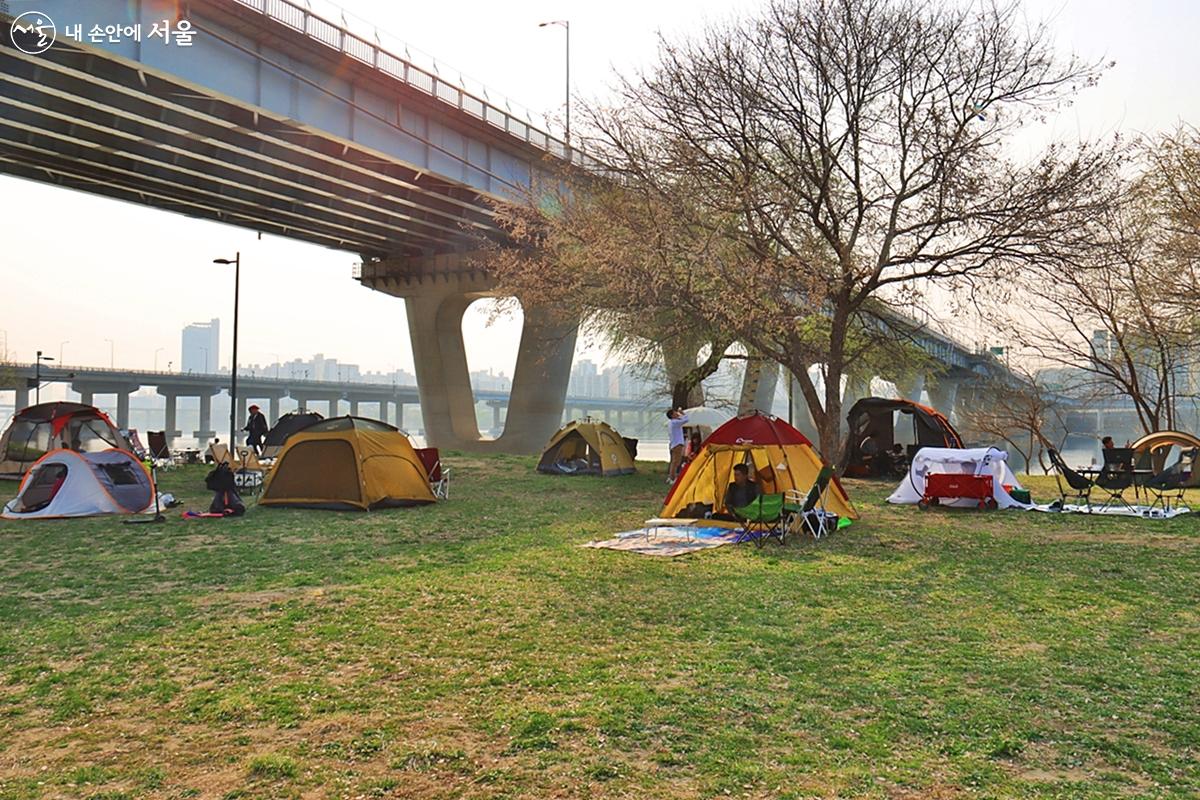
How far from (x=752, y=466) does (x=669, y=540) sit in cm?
271

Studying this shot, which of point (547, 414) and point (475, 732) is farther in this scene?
point (547, 414)

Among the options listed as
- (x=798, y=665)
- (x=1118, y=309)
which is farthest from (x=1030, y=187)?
(x=798, y=665)

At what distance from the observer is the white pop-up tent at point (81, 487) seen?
13.5 meters

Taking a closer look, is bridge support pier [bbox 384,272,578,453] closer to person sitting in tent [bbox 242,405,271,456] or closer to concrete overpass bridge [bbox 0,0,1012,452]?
concrete overpass bridge [bbox 0,0,1012,452]

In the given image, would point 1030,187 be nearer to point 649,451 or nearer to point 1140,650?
point 1140,650

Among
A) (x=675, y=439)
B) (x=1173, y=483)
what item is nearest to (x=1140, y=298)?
(x=1173, y=483)

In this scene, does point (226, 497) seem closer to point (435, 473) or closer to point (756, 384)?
point (435, 473)

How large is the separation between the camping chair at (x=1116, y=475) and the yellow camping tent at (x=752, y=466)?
207 inches

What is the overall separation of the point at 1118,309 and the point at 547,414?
26106 millimetres

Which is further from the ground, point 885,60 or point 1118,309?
point 885,60

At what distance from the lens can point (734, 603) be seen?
7.70 metres

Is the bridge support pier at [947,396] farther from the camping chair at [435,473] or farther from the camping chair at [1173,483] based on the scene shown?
the camping chair at [435,473]

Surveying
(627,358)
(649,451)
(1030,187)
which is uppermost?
(1030,187)

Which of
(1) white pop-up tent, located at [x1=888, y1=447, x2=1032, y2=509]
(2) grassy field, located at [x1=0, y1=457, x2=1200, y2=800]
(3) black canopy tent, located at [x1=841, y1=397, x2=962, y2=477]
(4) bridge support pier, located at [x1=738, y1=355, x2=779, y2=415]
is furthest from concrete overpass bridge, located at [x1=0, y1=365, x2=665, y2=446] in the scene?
(2) grassy field, located at [x1=0, y1=457, x2=1200, y2=800]
